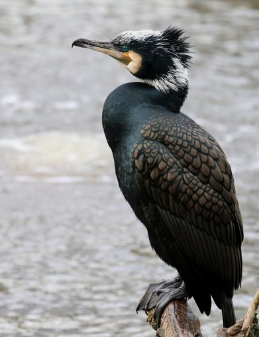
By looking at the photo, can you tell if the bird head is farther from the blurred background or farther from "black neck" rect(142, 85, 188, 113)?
the blurred background

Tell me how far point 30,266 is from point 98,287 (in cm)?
64

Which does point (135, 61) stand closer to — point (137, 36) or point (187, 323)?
point (137, 36)

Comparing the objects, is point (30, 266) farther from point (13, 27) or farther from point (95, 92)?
point (13, 27)

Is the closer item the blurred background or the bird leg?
the bird leg

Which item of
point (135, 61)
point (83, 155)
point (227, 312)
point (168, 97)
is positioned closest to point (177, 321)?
point (227, 312)

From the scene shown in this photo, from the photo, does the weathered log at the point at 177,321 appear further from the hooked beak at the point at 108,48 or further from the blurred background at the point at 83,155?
the blurred background at the point at 83,155

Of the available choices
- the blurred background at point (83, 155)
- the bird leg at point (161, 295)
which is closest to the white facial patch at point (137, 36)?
the bird leg at point (161, 295)

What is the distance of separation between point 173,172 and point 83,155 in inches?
209

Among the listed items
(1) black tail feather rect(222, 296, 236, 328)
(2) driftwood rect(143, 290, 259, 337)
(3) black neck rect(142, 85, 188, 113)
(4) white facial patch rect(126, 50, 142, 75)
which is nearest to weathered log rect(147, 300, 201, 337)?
(2) driftwood rect(143, 290, 259, 337)

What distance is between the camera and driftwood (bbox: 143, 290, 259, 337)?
345 cm

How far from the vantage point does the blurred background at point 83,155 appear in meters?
6.84

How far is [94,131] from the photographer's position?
10.1 metres

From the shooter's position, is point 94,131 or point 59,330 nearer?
point 59,330

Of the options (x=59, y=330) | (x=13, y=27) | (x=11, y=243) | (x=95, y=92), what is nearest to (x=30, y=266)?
(x=11, y=243)
